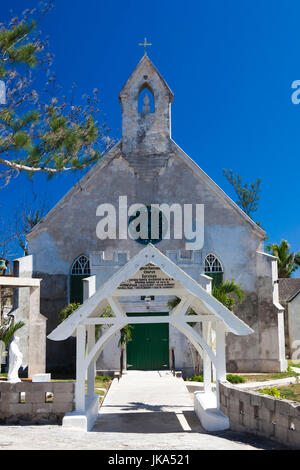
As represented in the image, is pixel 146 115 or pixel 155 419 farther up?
pixel 146 115

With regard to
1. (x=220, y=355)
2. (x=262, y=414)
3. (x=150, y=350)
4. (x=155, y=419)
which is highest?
(x=220, y=355)

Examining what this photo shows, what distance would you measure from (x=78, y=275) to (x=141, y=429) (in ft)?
41.4

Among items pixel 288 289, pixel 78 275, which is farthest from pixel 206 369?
pixel 288 289

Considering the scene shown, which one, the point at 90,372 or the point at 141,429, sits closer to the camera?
the point at 141,429

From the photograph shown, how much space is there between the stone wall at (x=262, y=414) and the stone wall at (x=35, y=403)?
151 inches

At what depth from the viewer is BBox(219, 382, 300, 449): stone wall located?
28.1 ft

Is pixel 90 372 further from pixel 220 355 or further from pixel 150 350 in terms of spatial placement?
pixel 150 350

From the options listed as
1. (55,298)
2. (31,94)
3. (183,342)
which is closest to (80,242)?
(55,298)

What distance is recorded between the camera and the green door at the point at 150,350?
23.6 m

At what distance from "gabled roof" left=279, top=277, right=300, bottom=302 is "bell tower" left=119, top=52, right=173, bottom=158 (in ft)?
53.8

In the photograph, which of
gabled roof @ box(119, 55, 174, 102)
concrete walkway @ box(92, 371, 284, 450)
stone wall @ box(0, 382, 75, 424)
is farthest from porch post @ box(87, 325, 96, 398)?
gabled roof @ box(119, 55, 174, 102)

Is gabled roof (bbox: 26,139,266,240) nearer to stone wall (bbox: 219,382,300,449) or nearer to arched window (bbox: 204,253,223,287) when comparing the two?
arched window (bbox: 204,253,223,287)

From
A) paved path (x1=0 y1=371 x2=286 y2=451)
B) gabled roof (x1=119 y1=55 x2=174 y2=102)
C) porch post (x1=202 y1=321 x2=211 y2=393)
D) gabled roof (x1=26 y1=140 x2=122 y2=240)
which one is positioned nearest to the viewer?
paved path (x1=0 y1=371 x2=286 y2=451)

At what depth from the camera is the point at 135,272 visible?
11430mm
